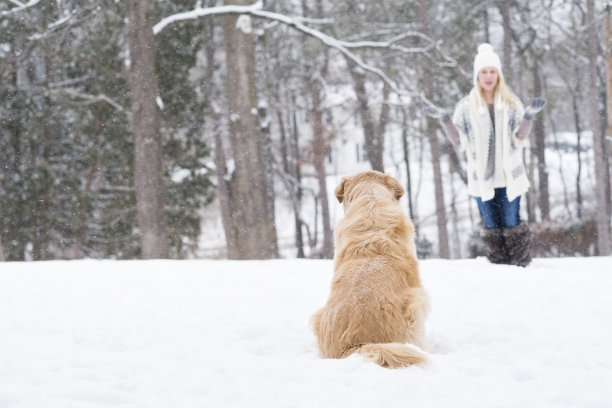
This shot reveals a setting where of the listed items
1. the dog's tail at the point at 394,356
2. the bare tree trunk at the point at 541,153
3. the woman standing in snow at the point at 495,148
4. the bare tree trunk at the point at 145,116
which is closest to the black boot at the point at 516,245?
the woman standing in snow at the point at 495,148

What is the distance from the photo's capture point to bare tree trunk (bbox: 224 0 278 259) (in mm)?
9336

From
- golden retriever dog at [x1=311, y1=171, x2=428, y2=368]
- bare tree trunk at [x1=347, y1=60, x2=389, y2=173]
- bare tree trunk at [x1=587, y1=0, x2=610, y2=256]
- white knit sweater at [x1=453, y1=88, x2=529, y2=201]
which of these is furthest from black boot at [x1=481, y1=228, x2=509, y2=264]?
bare tree trunk at [x1=347, y1=60, x2=389, y2=173]

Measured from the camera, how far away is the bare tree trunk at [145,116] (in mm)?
9383

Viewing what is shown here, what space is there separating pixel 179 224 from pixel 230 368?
478 inches

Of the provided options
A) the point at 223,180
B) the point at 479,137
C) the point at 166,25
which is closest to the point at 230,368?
the point at 479,137

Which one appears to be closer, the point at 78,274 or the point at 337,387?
the point at 337,387

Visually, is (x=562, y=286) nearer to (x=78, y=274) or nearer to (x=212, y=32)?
(x=78, y=274)

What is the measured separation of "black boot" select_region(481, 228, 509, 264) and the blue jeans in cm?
7

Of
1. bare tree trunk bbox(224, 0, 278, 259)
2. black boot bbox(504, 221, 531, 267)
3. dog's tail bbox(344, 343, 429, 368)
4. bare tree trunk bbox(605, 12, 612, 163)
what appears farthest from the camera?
bare tree trunk bbox(605, 12, 612, 163)

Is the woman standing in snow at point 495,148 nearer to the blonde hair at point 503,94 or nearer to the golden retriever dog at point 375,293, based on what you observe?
the blonde hair at point 503,94

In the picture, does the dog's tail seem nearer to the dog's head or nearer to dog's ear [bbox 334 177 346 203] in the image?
the dog's head

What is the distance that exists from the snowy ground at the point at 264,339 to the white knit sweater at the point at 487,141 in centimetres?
88

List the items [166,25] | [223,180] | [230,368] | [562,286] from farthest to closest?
1. [223,180]
2. [166,25]
3. [562,286]
4. [230,368]

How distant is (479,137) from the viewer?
578 cm
